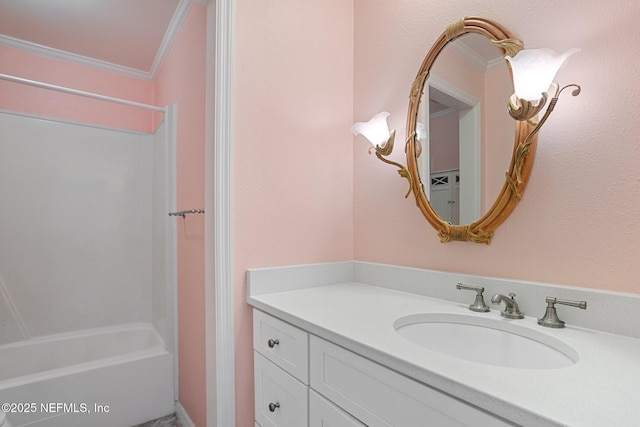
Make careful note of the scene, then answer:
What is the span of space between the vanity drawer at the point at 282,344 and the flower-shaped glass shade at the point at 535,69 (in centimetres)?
96

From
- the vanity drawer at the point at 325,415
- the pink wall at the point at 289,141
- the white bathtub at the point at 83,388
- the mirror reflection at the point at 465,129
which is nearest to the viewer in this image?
the vanity drawer at the point at 325,415

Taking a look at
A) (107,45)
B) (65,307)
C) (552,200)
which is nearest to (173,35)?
(107,45)

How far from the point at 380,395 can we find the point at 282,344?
16.9 inches

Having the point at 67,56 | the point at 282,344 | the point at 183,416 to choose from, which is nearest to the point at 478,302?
the point at 282,344

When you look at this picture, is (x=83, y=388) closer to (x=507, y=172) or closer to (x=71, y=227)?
(x=71, y=227)

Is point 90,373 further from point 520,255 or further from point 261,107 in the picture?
point 520,255

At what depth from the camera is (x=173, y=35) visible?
90.4 inches

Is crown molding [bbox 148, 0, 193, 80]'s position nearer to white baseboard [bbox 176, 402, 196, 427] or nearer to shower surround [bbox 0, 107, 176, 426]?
shower surround [bbox 0, 107, 176, 426]

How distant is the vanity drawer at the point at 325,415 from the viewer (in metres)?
0.80

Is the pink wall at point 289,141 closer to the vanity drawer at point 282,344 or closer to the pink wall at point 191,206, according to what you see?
the vanity drawer at point 282,344

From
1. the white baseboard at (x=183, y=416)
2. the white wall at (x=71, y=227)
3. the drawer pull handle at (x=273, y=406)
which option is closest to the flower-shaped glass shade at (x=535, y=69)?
the drawer pull handle at (x=273, y=406)

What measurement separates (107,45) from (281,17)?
192 cm

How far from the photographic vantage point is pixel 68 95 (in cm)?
269

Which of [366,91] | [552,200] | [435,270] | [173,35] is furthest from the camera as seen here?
[173,35]
